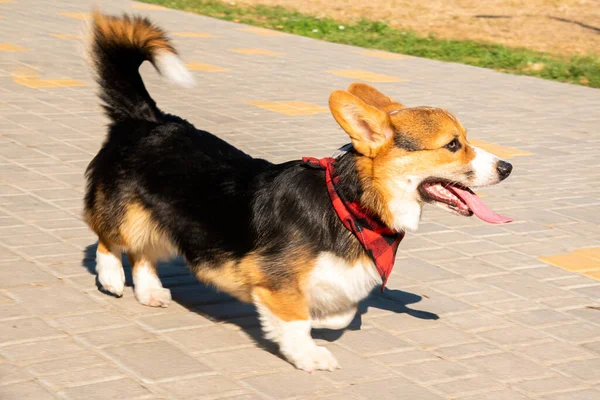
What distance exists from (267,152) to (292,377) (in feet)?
13.2

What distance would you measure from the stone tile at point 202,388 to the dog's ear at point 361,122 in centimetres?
111

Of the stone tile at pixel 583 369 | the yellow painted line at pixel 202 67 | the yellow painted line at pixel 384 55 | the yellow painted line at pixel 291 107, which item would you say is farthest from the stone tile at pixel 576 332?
the yellow painted line at pixel 384 55

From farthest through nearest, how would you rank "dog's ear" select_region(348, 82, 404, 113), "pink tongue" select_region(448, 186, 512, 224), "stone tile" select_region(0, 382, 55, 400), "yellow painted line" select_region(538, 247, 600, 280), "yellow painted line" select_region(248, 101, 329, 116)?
"yellow painted line" select_region(248, 101, 329, 116) → "yellow painted line" select_region(538, 247, 600, 280) → "dog's ear" select_region(348, 82, 404, 113) → "pink tongue" select_region(448, 186, 512, 224) → "stone tile" select_region(0, 382, 55, 400)

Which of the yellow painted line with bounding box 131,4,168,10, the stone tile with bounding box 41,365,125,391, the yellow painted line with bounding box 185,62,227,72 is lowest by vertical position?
the stone tile with bounding box 41,365,125,391

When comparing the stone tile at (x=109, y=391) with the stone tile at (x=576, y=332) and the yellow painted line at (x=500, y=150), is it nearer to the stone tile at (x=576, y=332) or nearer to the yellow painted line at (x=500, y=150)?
the stone tile at (x=576, y=332)

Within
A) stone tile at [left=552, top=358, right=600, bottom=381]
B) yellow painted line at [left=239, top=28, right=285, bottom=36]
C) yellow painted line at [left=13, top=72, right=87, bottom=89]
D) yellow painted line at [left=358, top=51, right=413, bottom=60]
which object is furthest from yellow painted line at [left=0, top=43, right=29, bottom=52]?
stone tile at [left=552, top=358, right=600, bottom=381]

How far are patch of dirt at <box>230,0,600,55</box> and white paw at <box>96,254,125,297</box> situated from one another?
12492mm

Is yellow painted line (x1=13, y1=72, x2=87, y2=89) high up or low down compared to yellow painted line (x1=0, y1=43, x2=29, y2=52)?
down

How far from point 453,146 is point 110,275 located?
5.96ft

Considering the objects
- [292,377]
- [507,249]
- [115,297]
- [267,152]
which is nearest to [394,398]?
[292,377]

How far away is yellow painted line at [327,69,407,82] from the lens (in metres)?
11.6

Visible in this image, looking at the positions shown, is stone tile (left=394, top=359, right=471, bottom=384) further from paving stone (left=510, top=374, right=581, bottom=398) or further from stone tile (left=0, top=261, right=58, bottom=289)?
stone tile (left=0, top=261, right=58, bottom=289)

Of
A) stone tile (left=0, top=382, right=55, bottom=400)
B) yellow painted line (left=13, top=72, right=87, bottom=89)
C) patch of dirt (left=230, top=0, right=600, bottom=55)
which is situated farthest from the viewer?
patch of dirt (left=230, top=0, right=600, bottom=55)

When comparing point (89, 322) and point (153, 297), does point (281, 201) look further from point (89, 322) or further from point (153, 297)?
point (89, 322)
